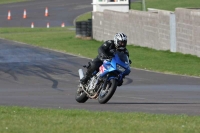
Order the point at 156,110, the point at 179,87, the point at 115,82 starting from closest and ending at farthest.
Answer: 1. the point at 156,110
2. the point at 115,82
3. the point at 179,87

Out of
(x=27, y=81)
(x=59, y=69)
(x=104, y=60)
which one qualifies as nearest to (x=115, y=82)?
(x=104, y=60)

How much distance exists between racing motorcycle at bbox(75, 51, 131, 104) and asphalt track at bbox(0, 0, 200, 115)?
239 mm

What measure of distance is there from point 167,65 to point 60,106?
40.9ft

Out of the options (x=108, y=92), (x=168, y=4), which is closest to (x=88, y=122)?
(x=108, y=92)

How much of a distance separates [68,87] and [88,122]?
32.4 ft

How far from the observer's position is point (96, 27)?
123 feet

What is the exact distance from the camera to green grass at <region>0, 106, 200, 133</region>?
30.2ft

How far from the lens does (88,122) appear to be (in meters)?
10.1

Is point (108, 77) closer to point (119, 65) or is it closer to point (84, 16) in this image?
point (119, 65)

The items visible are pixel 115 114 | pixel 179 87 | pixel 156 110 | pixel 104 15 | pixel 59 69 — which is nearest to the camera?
pixel 115 114

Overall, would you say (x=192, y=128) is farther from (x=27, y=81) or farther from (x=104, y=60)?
(x=27, y=81)

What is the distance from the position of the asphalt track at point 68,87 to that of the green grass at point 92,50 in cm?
117

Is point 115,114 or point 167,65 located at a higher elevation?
point 115,114

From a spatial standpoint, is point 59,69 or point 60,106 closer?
point 60,106
